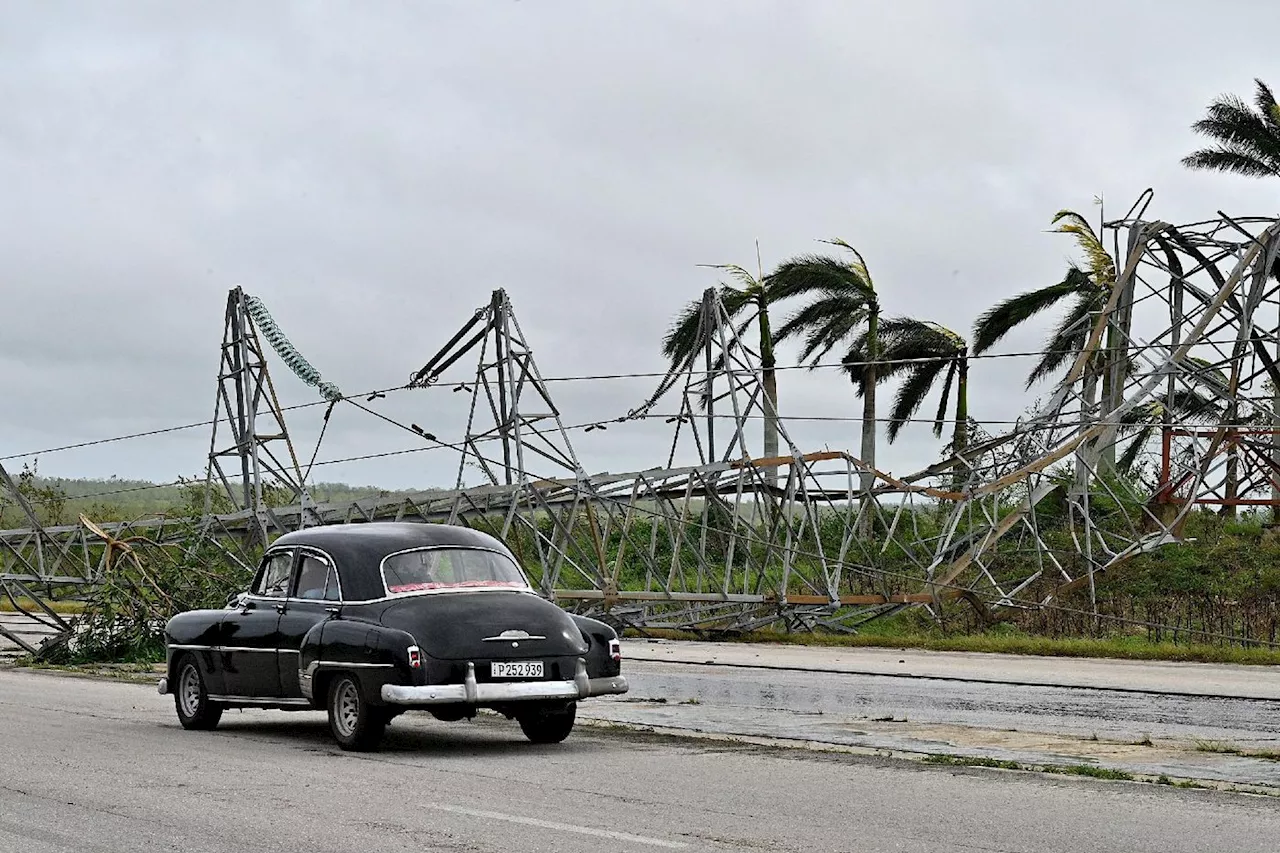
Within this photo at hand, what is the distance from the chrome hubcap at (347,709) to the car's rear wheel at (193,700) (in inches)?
94.6

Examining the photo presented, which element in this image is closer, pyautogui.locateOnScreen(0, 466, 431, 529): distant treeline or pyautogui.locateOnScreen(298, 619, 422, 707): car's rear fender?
pyautogui.locateOnScreen(298, 619, 422, 707): car's rear fender

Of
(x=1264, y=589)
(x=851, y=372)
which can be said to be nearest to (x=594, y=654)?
(x=1264, y=589)

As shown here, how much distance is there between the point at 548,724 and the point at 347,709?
171 centimetres

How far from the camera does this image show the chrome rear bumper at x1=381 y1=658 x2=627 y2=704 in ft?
40.8

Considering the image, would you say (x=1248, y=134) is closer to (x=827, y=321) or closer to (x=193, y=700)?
(x=827, y=321)

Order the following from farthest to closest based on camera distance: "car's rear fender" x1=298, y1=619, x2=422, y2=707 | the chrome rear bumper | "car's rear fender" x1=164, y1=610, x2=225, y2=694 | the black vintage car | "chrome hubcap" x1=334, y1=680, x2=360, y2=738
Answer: "car's rear fender" x1=164, y1=610, x2=225, y2=694, "chrome hubcap" x1=334, y1=680, x2=360, y2=738, the black vintage car, "car's rear fender" x1=298, y1=619, x2=422, y2=707, the chrome rear bumper

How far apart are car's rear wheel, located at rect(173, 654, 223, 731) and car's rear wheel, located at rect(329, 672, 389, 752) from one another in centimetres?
232

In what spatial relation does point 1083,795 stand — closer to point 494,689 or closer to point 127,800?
point 494,689

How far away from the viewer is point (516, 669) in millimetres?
12828

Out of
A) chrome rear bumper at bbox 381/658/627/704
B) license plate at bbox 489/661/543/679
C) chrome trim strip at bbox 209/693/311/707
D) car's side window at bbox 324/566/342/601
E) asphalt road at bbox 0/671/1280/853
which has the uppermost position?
car's side window at bbox 324/566/342/601

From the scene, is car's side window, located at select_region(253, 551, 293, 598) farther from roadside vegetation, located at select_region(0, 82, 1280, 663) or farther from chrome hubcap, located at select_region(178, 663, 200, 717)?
roadside vegetation, located at select_region(0, 82, 1280, 663)

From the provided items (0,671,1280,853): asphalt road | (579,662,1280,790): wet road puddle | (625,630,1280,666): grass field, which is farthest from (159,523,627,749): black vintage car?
(625,630,1280,666): grass field

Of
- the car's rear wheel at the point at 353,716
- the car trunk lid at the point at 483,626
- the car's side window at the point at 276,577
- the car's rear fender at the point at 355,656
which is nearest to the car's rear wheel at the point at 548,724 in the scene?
the car trunk lid at the point at 483,626

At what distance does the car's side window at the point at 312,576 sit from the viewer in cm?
1417
